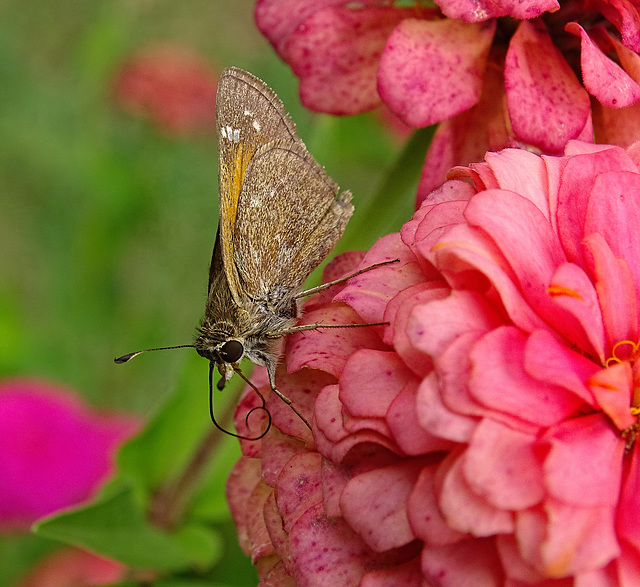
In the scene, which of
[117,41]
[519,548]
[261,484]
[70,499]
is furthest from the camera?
[117,41]

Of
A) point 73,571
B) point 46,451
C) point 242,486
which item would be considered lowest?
point 73,571

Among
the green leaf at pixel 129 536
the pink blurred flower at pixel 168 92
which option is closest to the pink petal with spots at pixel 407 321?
the green leaf at pixel 129 536

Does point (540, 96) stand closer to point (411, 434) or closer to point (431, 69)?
point (431, 69)

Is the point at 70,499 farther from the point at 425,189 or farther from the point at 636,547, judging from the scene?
the point at 636,547

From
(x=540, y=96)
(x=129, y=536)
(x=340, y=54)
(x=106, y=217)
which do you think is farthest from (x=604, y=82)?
(x=106, y=217)

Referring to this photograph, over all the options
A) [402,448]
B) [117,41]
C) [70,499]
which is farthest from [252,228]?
[117,41]

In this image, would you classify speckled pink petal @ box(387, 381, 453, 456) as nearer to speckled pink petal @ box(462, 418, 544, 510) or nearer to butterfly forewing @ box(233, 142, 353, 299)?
speckled pink petal @ box(462, 418, 544, 510)

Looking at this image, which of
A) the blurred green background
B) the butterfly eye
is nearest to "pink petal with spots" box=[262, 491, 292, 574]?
the butterfly eye
